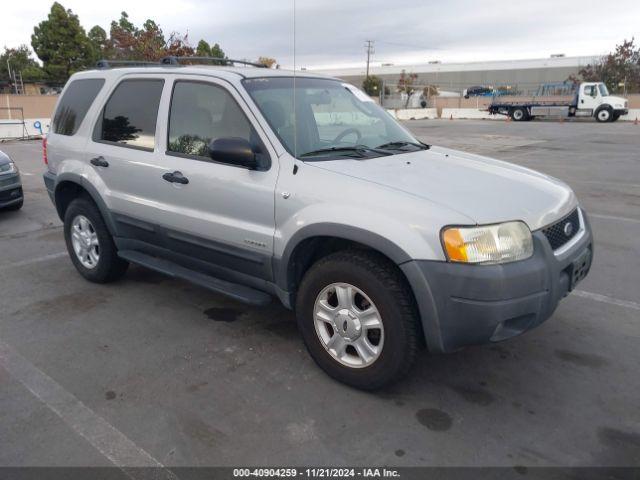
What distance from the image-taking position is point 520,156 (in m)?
15.1

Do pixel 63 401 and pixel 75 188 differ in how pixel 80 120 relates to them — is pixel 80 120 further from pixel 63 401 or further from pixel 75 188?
pixel 63 401

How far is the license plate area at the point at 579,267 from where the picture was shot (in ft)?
10.3

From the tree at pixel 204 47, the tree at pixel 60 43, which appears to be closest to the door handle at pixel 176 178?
the tree at pixel 60 43

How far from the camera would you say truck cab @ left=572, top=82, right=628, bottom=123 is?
32875mm

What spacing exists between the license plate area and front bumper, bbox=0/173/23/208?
23.6 feet

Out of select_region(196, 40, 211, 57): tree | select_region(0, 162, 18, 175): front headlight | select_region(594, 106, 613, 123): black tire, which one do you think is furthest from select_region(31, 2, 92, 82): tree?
select_region(0, 162, 18, 175): front headlight

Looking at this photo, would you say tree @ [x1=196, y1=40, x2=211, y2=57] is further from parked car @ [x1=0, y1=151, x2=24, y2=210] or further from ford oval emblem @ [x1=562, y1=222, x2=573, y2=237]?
ford oval emblem @ [x1=562, y1=222, x2=573, y2=237]

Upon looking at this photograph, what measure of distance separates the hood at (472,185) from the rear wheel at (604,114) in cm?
3418

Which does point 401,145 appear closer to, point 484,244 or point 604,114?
point 484,244

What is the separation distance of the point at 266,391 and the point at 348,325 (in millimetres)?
625

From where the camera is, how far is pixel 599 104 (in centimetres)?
3328

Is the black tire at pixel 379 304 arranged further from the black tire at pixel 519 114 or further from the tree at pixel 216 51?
the tree at pixel 216 51

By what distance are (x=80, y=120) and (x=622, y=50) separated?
58079 mm

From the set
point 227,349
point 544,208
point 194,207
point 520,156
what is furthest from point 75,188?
point 520,156
